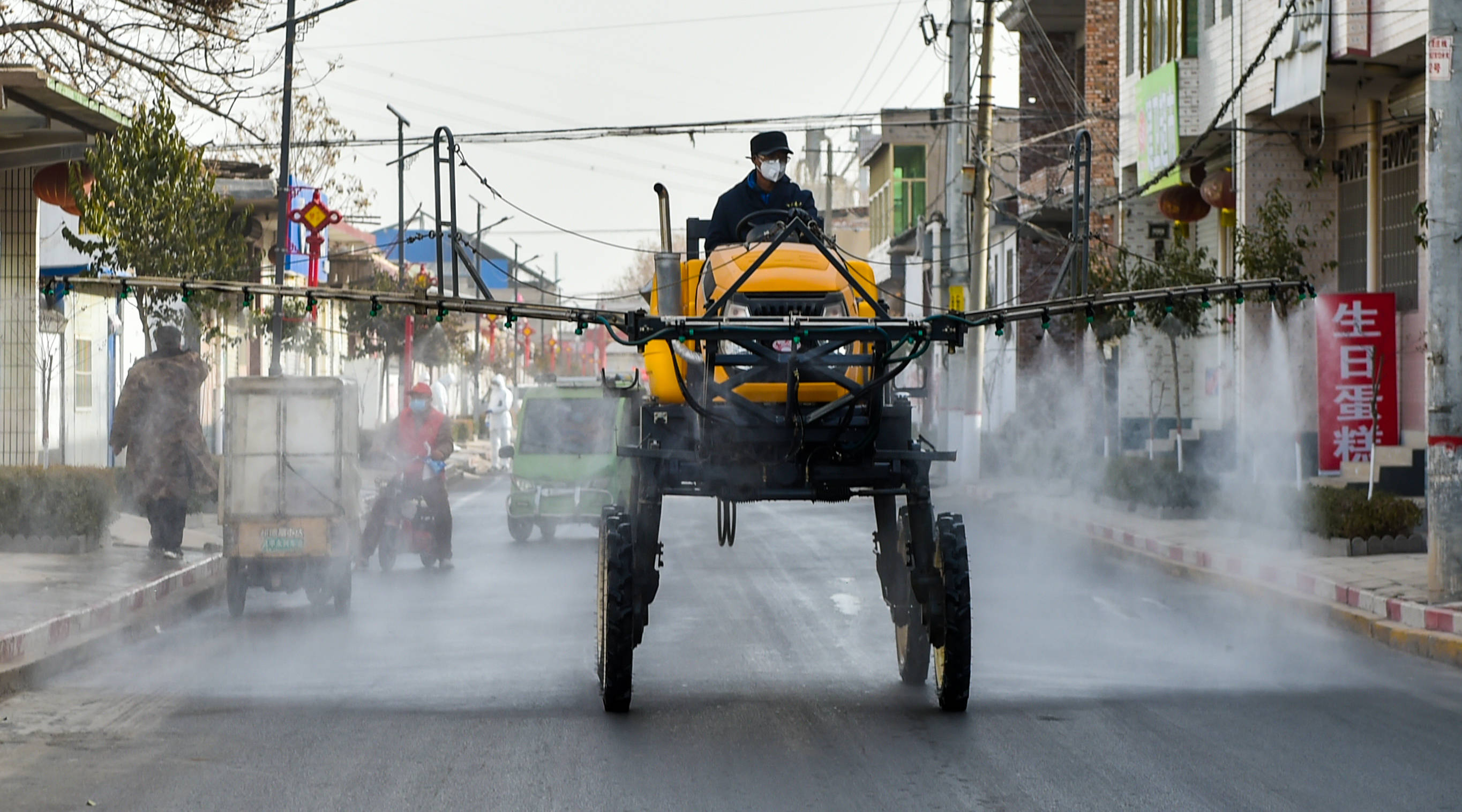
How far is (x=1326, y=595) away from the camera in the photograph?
1462cm

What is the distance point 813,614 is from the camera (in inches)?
538

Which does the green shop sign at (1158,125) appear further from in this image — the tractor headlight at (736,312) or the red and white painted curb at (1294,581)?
the tractor headlight at (736,312)

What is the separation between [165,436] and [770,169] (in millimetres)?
8364

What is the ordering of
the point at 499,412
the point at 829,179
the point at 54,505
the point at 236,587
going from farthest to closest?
the point at 829,179, the point at 499,412, the point at 54,505, the point at 236,587

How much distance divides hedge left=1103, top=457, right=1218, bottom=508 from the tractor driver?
47.2ft

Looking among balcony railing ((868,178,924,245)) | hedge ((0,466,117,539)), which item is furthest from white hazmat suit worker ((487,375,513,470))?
balcony railing ((868,178,924,245))

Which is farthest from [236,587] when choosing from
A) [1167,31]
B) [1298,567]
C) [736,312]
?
[1167,31]

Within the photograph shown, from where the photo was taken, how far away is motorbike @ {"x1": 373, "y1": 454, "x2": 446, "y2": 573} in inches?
703

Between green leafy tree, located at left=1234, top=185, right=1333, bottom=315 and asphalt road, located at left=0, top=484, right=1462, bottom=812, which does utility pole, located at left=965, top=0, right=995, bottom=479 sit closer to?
green leafy tree, located at left=1234, top=185, right=1333, bottom=315

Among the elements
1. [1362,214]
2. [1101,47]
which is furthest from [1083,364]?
[1362,214]

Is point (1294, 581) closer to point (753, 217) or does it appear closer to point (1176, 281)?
point (753, 217)

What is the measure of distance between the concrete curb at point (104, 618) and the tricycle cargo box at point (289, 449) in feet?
3.10

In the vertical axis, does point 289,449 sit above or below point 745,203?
below

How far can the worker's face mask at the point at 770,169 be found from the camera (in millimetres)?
10016
